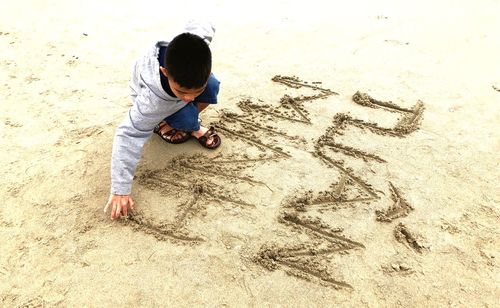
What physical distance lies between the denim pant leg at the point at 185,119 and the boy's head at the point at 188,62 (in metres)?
0.50

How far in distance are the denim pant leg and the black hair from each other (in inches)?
20.2

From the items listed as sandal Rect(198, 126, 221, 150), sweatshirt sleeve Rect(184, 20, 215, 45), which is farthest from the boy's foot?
sweatshirt sleeve Rect(184, 20, 215, 45)

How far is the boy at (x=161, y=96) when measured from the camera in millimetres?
1758

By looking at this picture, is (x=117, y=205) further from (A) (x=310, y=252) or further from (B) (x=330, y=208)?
(B) (x=330, y=208)

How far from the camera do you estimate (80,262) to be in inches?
71.7

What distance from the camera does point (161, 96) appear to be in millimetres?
2008

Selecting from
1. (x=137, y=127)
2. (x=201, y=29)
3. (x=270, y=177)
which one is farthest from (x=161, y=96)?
(x=270, y=177)

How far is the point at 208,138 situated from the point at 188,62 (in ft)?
2.61

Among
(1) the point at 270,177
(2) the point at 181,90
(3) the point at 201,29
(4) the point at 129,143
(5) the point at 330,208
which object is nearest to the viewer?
(2) the point at 181,90

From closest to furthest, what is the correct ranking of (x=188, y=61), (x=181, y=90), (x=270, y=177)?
(x=188, y=61)
(x=181, y=90)
(x=270, y=177)

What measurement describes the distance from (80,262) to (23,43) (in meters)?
2.63

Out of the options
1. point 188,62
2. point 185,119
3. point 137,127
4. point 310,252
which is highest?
point 188,62

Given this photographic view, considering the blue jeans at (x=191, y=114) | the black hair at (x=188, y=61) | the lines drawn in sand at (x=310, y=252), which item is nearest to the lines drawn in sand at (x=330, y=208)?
the lines drawn in sand at (x=310, y=252)

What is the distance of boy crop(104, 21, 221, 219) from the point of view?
1758 mm
